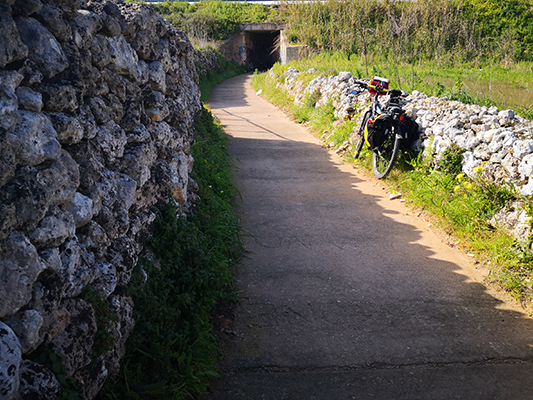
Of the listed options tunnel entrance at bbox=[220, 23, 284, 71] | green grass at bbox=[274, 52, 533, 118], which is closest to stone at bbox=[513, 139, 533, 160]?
green grass at bbox=[274, 52, 533, 118]

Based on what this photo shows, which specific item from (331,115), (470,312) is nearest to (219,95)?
(331,115)

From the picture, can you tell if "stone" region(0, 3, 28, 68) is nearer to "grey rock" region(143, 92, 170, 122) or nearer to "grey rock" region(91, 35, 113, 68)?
"grey rock" region(91, 35, 113, 68)

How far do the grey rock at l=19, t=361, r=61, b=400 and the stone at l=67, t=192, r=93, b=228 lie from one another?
0.77 m

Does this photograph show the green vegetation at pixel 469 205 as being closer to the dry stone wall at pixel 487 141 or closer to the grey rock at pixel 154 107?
the dry stone wall at pixel 487 141

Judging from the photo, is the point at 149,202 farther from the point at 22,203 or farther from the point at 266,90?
the point at 266,90

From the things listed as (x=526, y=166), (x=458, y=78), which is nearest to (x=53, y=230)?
(x=526, y=166)

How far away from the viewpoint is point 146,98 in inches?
148

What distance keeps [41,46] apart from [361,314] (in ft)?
10.1

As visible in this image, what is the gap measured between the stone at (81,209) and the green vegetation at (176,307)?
56 cm

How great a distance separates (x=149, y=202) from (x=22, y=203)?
148cm

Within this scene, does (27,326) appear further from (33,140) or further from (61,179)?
(33,140)

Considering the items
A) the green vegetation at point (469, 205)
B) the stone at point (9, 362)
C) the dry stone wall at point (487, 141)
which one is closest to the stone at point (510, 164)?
the dry stone wall at point (487, 141)

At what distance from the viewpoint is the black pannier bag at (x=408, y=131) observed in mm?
6203

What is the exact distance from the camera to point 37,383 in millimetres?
1801
